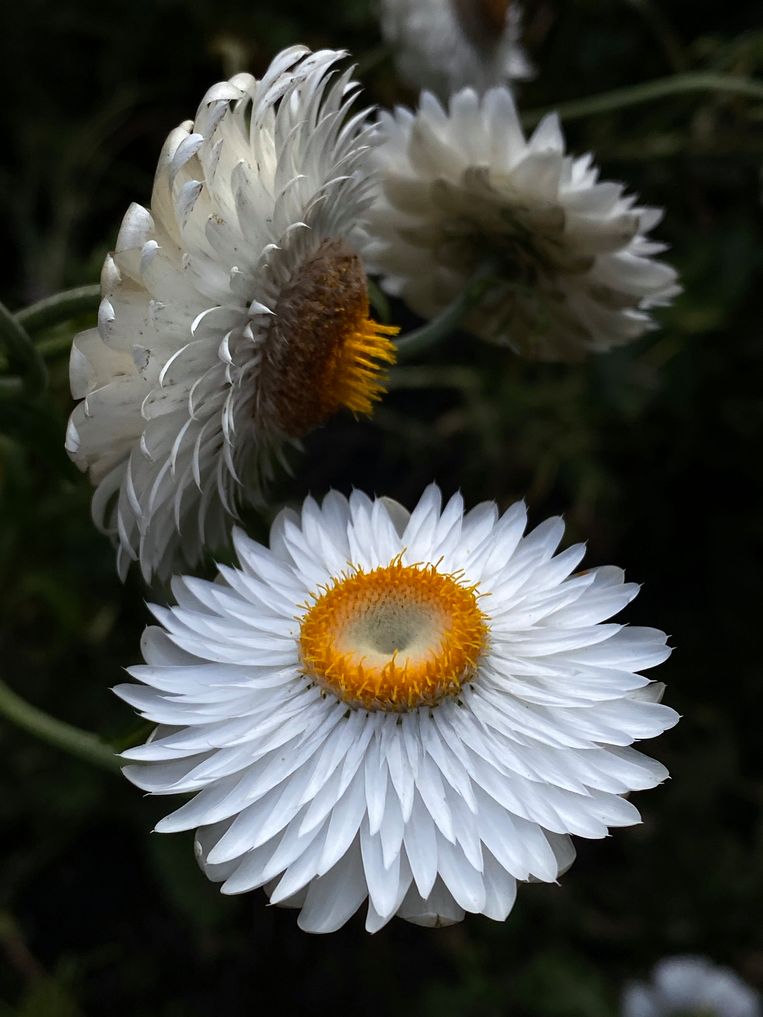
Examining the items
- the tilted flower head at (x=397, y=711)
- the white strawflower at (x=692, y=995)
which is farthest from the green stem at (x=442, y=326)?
the white strawflower at (x=692, y=995)

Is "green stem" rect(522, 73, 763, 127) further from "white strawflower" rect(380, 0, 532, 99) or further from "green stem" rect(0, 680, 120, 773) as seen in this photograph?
"green stem" rect(0, 680, 120, 773)

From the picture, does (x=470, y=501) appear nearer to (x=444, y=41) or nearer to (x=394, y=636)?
(x=444, y=41)

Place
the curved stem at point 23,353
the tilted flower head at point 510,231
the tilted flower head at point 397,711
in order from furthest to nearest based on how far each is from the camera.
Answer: the tilted flower head at point 510,231, the curved stem at point 23,353, the tilted flower head at point 397,711

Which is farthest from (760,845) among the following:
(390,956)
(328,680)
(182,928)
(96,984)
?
(328,680)

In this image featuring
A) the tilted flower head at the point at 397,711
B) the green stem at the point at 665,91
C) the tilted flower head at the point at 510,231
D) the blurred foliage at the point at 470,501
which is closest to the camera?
the tilted flower head at the point at 397,711

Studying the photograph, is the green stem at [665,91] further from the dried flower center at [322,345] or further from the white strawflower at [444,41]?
the dried flower center at [322,345]

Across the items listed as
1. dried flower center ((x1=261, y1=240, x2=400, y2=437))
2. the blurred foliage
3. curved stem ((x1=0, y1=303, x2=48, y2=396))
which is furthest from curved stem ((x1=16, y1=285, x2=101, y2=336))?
the blurred foliage
